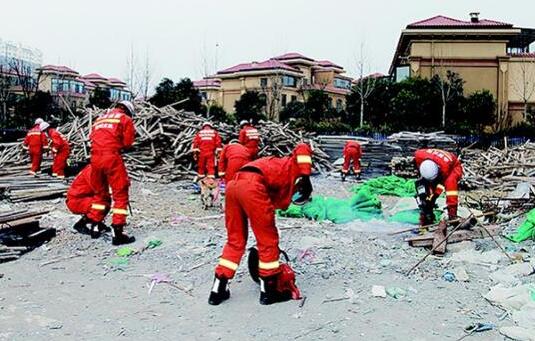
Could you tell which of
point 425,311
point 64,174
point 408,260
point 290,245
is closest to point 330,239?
point 290,245

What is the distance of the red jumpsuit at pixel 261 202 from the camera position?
506 centimetres

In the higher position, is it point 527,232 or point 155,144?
point 155,144

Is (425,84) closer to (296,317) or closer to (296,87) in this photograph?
(296,87)

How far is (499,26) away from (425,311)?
1216 inches

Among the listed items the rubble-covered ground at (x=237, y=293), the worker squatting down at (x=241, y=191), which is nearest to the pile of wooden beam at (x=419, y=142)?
the worker squatting down at (x=241, y=191)

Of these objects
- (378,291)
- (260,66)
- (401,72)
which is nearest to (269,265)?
(378,291)

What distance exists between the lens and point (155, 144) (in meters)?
17.1

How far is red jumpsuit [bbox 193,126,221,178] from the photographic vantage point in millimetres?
14891

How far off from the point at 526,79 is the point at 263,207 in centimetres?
3156

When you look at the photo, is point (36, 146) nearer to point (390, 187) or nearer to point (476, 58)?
point (390, 187)

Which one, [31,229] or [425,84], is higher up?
[425,84]

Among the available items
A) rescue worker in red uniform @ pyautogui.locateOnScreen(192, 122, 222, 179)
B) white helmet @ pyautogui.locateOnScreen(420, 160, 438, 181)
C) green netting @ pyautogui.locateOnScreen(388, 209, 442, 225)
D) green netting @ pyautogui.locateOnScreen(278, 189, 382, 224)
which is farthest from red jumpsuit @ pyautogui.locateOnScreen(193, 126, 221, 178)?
white helmet @ pyautogui.locateOnScreen(420, 160, 438, 181)

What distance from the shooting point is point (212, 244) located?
23.5ft

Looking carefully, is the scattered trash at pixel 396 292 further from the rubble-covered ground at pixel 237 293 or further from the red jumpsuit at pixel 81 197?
the red jumpsuit at pixel 81 197
